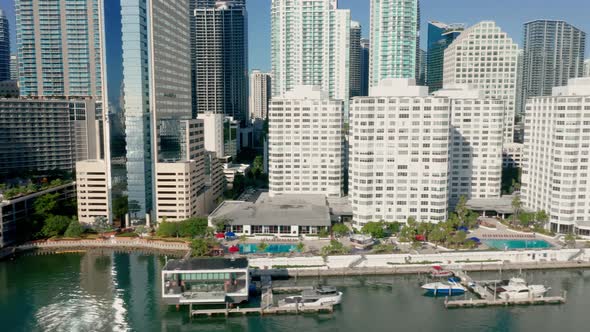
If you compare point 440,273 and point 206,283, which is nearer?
point 206,283

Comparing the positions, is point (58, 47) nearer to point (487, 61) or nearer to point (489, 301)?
point (487, 61)

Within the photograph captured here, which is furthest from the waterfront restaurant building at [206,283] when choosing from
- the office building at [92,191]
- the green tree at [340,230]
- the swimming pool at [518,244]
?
the swimming pool at [518,244]

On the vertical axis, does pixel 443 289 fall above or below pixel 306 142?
below

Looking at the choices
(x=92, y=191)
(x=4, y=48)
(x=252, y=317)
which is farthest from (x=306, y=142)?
(x=4, y=48)

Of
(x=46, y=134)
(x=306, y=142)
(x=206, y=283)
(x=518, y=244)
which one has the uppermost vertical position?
(x=46, y=134)

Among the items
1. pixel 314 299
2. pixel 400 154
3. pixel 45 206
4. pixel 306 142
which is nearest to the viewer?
pixel 314 299

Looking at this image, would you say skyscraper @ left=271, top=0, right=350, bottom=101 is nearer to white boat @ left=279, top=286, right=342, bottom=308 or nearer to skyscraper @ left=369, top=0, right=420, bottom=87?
skyscraper @ left=369, top=0, right=420, bottom=87

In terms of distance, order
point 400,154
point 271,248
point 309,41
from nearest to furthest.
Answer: point 271,248 → point 400,154 → point 309,41

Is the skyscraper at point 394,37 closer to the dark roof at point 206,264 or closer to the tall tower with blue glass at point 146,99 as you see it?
the tall tower with blue glass at point 146,99
